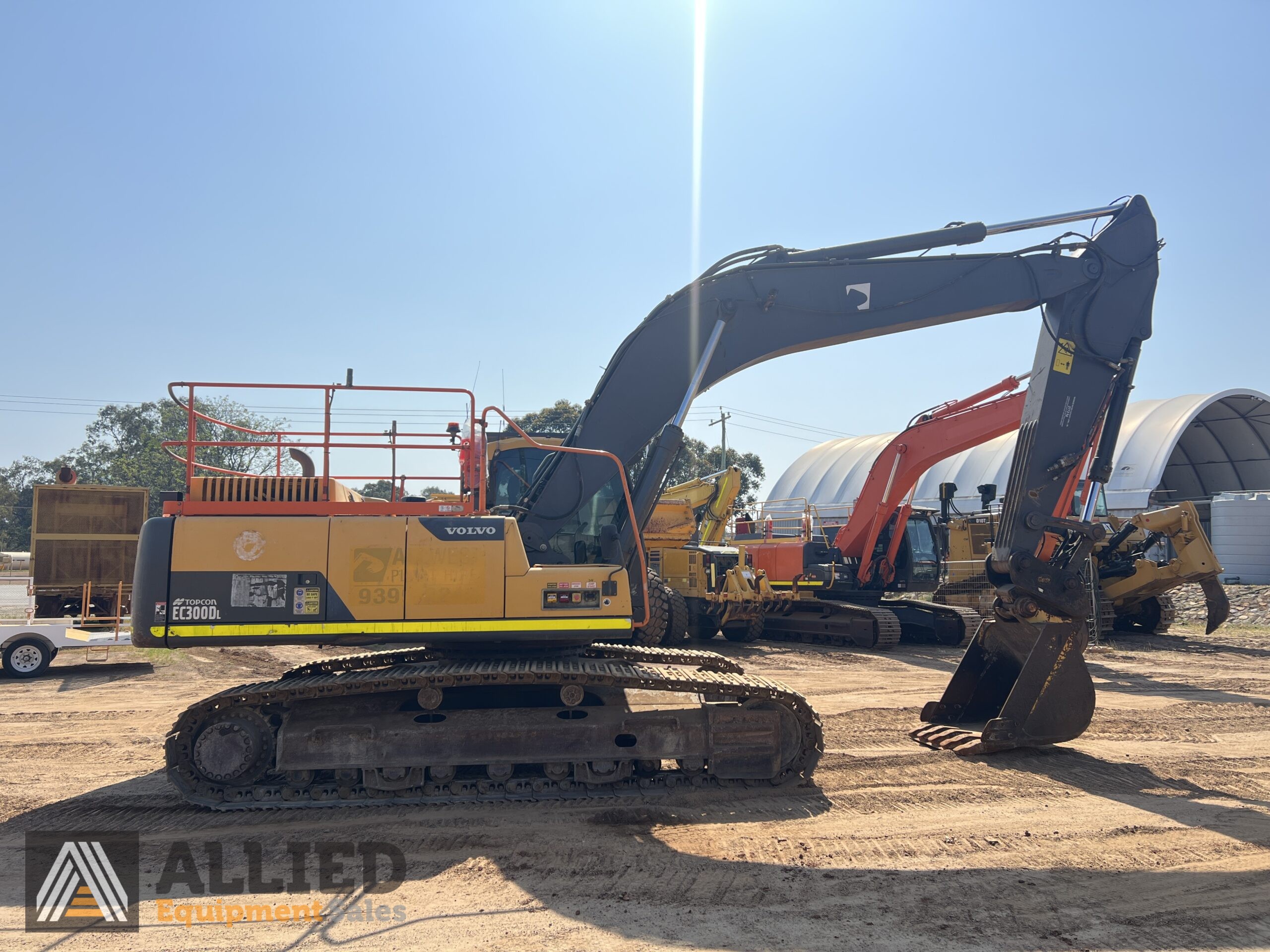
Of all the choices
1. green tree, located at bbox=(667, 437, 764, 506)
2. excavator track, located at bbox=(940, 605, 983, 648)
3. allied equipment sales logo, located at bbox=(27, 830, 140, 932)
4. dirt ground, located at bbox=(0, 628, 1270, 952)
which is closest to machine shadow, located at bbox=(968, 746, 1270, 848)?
dirt ground, located at bbox=(0, 628, 1270, 952)

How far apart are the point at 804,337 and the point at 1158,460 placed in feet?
107

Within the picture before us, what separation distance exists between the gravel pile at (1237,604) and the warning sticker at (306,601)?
2300cm

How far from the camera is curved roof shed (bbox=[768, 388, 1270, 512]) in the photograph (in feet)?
115

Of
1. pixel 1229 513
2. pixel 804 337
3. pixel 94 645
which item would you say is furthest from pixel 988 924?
pixel 1229 513

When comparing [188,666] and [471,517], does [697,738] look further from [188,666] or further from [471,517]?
[188,666]

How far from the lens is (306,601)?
6.36 metres

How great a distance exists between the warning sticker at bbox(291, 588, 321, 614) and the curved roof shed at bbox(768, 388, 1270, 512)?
2880cm

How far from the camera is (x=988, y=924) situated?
4.52 metres

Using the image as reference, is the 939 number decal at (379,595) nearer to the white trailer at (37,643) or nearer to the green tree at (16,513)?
the white trailer at (37,643)

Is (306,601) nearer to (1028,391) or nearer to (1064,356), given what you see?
(1028,391)

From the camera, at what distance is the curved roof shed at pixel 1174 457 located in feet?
115

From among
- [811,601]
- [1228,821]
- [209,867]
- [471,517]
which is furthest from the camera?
[811,601]

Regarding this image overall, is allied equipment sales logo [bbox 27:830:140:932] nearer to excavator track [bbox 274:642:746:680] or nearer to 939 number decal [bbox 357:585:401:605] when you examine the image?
excavator track [bbox 274:642:746:680]

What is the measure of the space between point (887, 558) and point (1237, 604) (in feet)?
41.8
